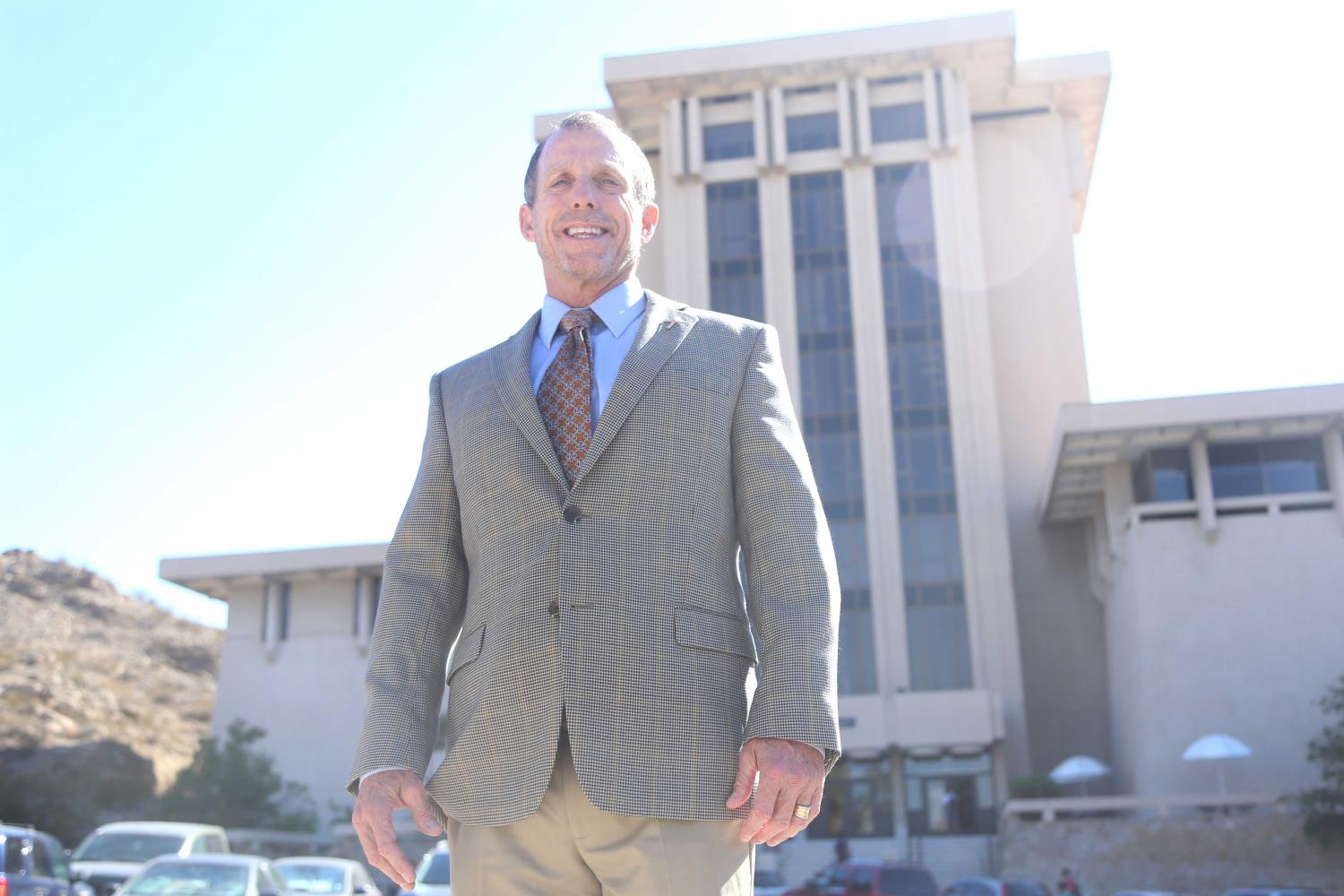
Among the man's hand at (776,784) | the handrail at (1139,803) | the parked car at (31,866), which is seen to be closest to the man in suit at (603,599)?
the man's hand at (776,784)

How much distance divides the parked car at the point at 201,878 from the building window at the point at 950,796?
27.6 meters

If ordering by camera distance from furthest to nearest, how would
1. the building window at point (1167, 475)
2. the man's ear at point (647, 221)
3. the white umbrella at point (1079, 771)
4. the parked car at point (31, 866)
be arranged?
1. the building window at point (1167, 475)
2. the white umbrella at point (1079, 771)
3. the parked car at point (31, 866)
4. the man's ear at point (647, 221)

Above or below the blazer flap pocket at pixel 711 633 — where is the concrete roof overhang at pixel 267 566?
above

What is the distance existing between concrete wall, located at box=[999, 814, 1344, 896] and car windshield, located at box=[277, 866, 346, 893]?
1707cm

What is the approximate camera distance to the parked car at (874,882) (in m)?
20.2

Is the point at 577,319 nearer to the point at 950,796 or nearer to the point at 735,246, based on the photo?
the point at 950,796

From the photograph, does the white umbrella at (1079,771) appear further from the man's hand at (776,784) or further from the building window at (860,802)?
the man's hand at (776,784)

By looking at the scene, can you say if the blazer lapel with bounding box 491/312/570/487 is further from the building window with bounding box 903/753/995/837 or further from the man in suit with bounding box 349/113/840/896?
the building window with bounding box 903/753/995/837

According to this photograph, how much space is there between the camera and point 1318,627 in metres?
32.3

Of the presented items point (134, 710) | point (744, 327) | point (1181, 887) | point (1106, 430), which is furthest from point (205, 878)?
point (134, 710)

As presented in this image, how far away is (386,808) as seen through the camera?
2.53m

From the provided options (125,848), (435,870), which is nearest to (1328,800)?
(435,870)

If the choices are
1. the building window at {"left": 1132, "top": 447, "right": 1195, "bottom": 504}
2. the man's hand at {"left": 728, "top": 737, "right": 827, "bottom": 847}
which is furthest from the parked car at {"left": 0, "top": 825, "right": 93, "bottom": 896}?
the building window at {"left": 1132, "top": 447, "right": 1195, "bottom": 504}

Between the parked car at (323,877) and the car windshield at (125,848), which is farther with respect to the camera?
the car windshield at (125,848)
